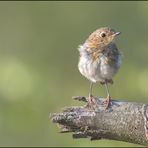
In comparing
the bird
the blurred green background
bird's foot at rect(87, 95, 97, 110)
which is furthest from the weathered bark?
the blurred green background

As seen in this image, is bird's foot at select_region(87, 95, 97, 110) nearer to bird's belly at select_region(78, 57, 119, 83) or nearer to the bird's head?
bird's belly at select_region(78, 57, 119, 83)

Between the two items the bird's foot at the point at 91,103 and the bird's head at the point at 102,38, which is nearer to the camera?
the bird's foot at the point at 91,103

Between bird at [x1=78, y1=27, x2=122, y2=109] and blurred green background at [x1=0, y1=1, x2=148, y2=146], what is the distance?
6.67 ft

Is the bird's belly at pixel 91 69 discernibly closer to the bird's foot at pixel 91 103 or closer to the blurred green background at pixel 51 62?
the bird's foot at pixel 91 103

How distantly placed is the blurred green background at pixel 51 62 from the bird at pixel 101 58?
6.67 feet

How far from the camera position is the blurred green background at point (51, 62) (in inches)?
530

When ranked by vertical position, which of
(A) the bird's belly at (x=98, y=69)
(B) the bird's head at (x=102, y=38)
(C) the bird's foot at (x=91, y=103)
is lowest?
(C) the bird's foot at (x=91, y=103)

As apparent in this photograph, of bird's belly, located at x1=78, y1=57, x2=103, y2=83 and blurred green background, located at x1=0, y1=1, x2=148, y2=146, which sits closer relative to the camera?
bird's belly, located at x1=78, y1=57, x2=103, y2=83

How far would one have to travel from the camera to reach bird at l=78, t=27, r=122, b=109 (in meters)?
10.4

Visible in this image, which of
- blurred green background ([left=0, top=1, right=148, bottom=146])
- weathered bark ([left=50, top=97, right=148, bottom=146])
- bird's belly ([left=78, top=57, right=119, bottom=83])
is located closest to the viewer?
weathered bark ([left=50, top=97, right=148, bottom=146])

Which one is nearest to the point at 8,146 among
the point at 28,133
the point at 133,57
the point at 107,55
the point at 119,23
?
the point at 28,133

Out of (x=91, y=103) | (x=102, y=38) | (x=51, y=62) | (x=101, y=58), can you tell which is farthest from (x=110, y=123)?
(x=51, y=62)

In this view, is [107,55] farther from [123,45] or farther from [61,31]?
[61,31]

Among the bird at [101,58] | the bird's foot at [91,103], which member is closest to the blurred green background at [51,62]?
the bird at [101,58]
